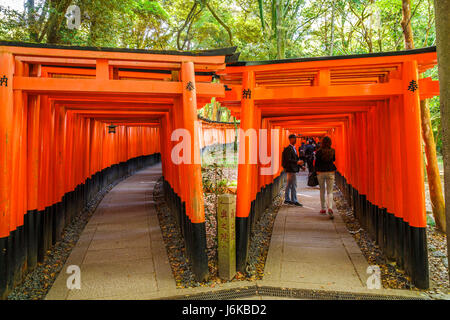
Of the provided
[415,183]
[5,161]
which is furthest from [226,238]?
[5,161]

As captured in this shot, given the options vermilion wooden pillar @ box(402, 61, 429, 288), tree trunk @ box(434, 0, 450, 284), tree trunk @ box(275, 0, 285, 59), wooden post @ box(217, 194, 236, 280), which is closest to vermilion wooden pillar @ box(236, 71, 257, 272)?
wooden post @ box(217, 194, 236, 280)

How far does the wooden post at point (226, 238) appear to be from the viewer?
455 cm

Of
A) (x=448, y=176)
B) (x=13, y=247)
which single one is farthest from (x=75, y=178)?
(x=448, y=176)

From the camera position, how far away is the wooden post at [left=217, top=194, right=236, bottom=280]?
455 centimetres

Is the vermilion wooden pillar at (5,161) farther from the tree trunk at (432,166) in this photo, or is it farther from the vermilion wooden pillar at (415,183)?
the tree trunk at (432,166)

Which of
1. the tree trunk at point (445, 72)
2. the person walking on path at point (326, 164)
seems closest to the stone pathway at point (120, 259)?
the tree trunk at point (445, 72)

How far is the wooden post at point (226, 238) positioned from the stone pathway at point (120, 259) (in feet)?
2.45

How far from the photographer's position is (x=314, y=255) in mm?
5461

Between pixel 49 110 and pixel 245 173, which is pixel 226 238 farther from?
pixel 49 110

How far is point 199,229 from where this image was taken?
457 centimetres

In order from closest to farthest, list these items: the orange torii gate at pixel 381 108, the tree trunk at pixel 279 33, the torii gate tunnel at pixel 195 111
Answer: the torii gate tunnel at pixel 195 111
the orange torii gate at pixel 381 108
the tree trunk at pixel 279 33

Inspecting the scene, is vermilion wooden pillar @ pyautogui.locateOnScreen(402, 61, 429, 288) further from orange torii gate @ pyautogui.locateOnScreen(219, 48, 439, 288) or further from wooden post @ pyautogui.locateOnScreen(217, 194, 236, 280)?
wooden post @ pyautogui.locateOnScreen(217, 194, 236, 280)

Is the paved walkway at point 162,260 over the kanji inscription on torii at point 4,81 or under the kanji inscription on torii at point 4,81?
under
